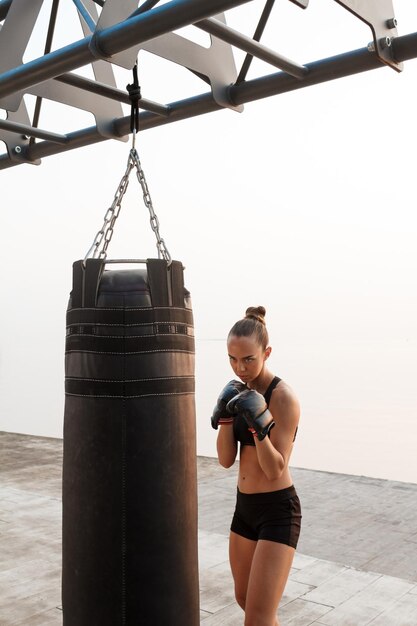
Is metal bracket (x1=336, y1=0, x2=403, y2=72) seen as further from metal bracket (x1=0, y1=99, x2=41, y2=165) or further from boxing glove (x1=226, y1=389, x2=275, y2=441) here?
metal bracket (x1=0, y1=99, x2=41, y2=165)

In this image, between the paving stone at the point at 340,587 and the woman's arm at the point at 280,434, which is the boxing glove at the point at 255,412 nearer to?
the woman's arm at the point at 280,434

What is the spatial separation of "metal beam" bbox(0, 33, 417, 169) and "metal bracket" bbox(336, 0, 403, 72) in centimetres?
3

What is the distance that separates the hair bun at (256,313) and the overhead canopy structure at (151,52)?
0.99 meters

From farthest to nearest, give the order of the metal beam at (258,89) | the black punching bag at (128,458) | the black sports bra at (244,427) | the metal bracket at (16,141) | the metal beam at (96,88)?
the metal bracket at (16,141) → the metal beam at (96,88) → the metal beam at (258,89) → the black sports bra at (244,427) → the black punching bag at (128,458)

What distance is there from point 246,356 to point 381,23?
133 centimetres

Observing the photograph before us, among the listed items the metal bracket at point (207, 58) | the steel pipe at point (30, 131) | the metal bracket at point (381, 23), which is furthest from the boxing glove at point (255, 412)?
the steel pipe at point (30, 131)

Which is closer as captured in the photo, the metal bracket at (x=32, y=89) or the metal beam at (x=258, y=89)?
the metal beam at (x=258, y=89)

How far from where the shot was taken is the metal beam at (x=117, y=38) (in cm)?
213

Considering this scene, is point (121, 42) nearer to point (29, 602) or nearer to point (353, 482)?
point (29, 602)

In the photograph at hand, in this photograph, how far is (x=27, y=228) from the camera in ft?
67.7

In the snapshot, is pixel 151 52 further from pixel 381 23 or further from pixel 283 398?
pixel 283 398

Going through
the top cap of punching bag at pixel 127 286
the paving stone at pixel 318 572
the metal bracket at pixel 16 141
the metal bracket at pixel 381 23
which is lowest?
the paving stone at pixel 318 572

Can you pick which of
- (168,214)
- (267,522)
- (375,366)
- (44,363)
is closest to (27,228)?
(44,363)

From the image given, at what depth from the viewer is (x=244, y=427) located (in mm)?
2492
